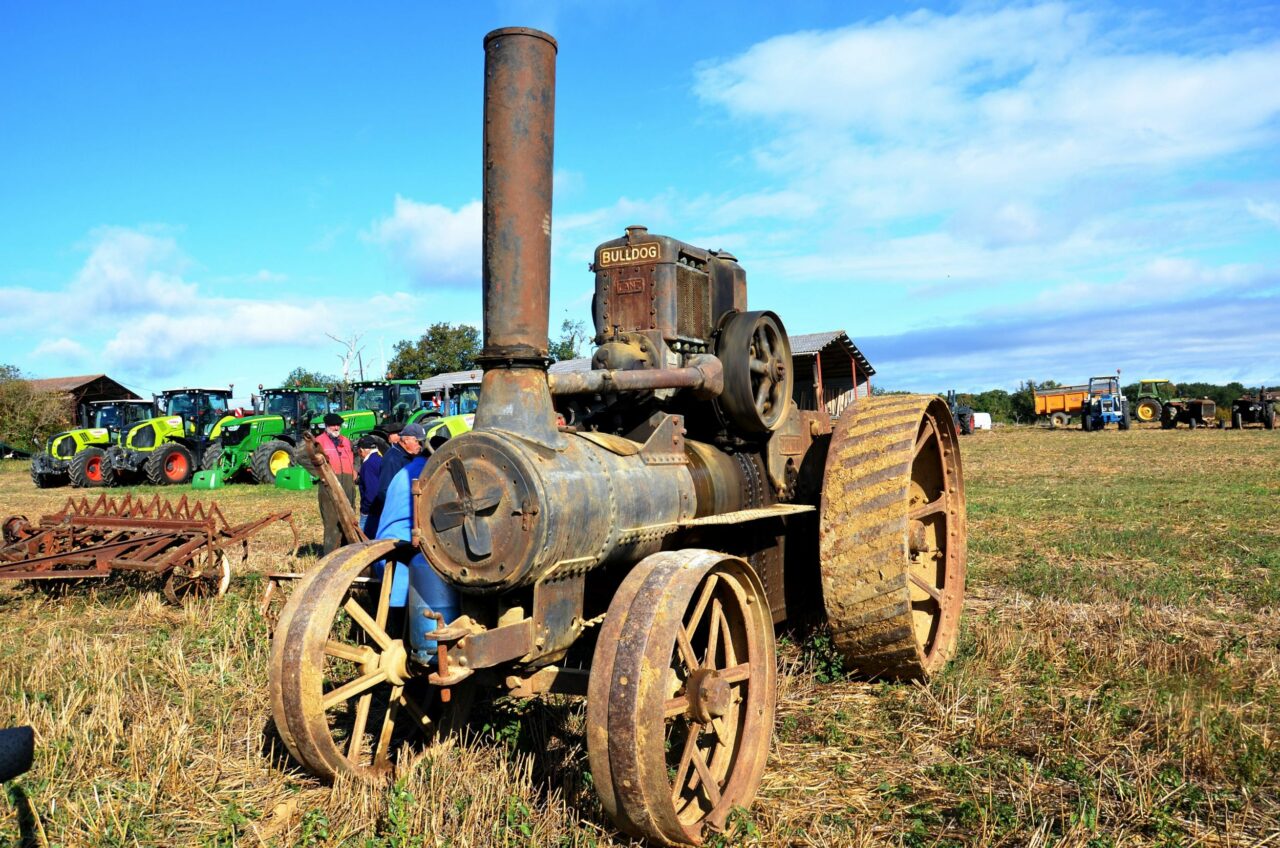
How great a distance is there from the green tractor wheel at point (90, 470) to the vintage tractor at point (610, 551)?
62.8 ft

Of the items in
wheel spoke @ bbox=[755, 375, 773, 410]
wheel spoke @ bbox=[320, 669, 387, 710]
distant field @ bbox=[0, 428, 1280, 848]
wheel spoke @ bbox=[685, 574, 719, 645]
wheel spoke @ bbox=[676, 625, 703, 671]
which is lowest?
distant field @ bbox=[0, 428, 1280, 848]

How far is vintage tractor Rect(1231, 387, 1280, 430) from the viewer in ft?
104

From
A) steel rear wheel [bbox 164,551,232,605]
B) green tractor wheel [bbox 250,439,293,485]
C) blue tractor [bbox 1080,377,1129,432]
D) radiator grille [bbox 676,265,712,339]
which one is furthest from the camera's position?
blue tractor [bbox 1080,377,1129,432]

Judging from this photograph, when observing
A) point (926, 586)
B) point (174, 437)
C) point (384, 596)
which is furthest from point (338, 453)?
point (174, 437)

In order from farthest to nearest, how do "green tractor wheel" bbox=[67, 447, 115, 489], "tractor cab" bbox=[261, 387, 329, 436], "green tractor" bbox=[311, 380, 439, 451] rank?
"green tractor" bbox=[311, 380, 439, 451] < "tractor cab" bbox=[261, 387, 329, 436] < "green tractor wheel" bbox=[67, 447, 115, 489]

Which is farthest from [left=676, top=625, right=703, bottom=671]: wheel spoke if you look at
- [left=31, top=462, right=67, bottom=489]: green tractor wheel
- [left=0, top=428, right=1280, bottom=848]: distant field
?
[left=31, top=462, right=67, bottom=489]: green tractor wheel

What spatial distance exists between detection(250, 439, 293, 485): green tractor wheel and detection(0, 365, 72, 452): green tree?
23.1 meters

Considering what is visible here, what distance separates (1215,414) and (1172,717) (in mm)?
36361

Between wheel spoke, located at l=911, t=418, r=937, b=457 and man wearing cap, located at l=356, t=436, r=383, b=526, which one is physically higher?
wheel spoke, located at l=911, t=418, r=937, b=457

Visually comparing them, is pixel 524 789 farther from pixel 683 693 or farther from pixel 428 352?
pixel 428 352

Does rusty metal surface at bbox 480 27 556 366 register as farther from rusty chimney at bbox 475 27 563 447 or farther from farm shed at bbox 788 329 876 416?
farm shed at bbox 788 329 876 416

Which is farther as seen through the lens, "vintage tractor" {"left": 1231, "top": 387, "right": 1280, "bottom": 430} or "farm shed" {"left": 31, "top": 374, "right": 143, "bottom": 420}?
"farm shed" {"left": 31, "top": 374, "right": 143, "bottom": 420}

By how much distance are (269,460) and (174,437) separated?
395cm

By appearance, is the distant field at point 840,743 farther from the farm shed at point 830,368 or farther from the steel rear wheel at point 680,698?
the farm shed at point 830,368
